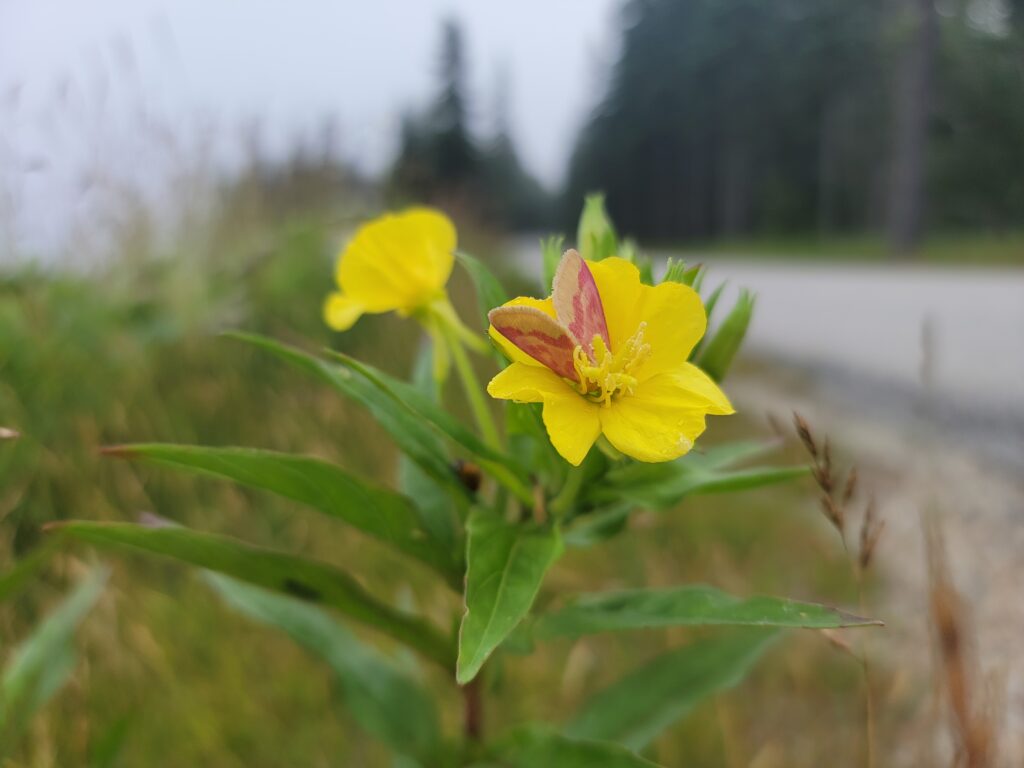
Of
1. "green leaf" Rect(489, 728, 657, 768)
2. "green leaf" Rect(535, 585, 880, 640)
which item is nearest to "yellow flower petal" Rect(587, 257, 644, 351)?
"green leaf" Rect(535, 585, 880, 640)

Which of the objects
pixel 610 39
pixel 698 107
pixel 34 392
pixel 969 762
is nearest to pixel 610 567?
pixel 969 762

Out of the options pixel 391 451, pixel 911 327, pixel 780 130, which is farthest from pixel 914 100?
pixel 780 130

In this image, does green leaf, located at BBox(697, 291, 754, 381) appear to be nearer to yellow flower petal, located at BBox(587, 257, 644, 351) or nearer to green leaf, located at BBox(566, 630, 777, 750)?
yellow flower petal, located at BBox(587, 257, 644, 351)

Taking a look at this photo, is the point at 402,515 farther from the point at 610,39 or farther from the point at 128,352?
the point at 610,39

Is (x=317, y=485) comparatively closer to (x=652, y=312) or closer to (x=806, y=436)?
(x=652, y=312)

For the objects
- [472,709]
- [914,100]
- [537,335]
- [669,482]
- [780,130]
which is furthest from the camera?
[780,130]
